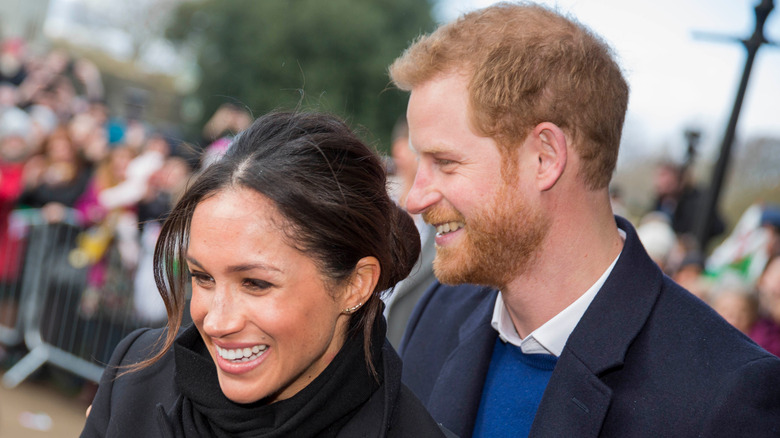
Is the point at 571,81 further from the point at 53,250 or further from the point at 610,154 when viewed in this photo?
the point at 53,250

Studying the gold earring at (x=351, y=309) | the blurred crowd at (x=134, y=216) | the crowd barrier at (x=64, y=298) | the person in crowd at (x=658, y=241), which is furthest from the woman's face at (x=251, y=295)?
the person in crowd at (x=658, y=241)

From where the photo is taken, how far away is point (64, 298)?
6.58 metres

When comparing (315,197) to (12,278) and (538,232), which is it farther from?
(12,278)

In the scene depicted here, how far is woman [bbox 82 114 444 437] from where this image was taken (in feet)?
6.55

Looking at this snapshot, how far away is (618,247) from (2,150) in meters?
7.19

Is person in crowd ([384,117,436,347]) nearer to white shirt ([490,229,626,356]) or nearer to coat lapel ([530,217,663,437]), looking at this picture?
white shirt ([490,229,626,356])

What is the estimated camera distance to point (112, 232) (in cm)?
643

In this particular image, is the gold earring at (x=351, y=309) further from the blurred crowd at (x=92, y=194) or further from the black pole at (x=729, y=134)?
the blurred crowd at (x=92, y=194)

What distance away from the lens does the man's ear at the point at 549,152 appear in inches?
92.0

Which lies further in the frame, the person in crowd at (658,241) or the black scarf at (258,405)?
the person in crowd at (658,241)

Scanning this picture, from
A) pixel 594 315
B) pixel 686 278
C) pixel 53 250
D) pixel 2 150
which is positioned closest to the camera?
pixel 594 315

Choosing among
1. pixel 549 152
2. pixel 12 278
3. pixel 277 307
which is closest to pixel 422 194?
pixel 549 152

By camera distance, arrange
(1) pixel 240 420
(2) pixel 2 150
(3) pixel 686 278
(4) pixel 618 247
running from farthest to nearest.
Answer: (2) pixel 2 150, (3) pixel 686 278, (4) pixel 618 247, (1) pixel 240 420

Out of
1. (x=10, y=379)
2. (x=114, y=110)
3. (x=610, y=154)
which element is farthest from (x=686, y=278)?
(x=114, y=110)
